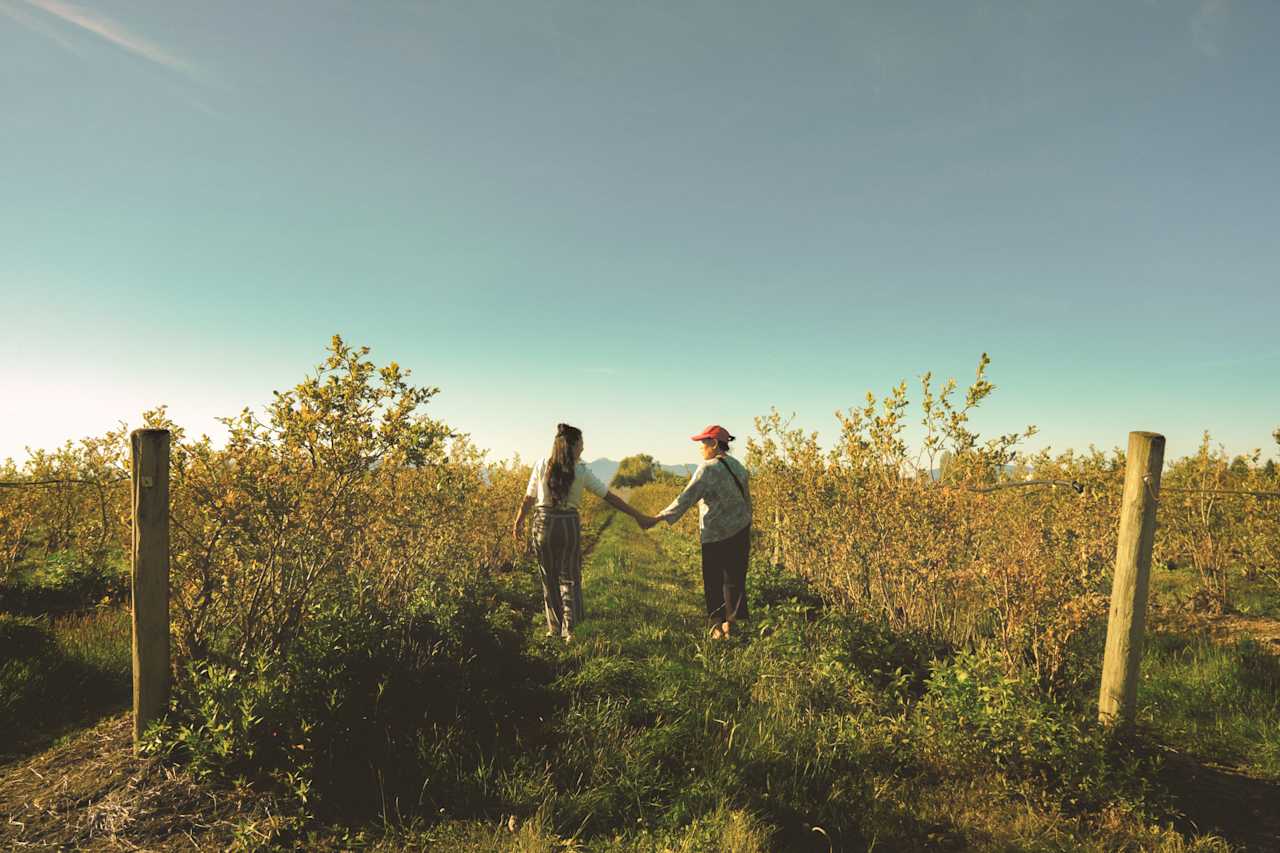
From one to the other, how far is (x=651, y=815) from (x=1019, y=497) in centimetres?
730

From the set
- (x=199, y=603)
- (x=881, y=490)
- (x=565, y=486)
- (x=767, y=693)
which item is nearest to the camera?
(x=199, y=603)

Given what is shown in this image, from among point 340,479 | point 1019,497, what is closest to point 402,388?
point 340,479

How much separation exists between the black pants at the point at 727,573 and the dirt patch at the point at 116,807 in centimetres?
431

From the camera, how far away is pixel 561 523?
216 inches

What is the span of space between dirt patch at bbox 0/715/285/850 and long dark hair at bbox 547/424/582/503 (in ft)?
10.2

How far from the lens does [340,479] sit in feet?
14.5

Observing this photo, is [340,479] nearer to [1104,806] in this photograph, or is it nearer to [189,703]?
[189,703]

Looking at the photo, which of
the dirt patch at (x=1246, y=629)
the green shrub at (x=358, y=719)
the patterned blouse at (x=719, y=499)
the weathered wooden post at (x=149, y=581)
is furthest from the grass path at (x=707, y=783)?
the dirt patch at (x=1246, y=629)

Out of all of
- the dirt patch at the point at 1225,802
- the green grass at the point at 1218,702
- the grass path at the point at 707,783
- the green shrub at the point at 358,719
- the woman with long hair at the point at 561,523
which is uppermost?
the woman with long hair at the point at 561,523

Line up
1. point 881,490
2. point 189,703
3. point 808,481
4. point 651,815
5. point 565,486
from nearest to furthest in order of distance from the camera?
point 651,815 < point 189,703 < point 565,486 < point 881,490 < point 808,481

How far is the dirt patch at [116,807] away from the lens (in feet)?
9.09

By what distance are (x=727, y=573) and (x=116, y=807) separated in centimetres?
496

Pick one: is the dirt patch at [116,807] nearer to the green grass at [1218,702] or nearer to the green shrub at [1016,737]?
the green shrub at [1016,737]

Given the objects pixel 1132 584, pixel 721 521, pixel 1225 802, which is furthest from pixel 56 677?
pixel 1225 802
